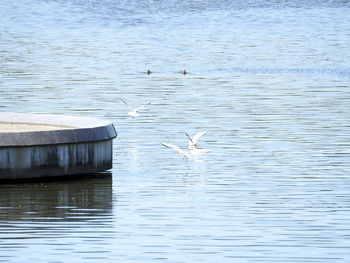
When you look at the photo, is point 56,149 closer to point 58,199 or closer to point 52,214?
point 58,199

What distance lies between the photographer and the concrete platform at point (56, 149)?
56.0 ft

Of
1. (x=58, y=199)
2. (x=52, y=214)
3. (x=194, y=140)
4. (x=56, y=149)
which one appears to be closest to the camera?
(x=52, y=214)

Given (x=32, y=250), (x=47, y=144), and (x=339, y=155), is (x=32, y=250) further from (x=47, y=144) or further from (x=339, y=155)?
(x=339, y=155)

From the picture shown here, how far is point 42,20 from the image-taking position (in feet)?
247

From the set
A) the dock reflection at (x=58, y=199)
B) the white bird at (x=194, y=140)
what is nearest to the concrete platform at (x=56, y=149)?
the dock reflection at (x=58, y=199)

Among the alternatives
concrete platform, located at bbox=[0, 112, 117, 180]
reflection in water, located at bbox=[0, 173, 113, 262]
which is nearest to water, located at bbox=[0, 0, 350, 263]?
reflection in water, located at bbox=[0, 173, 113, 262]

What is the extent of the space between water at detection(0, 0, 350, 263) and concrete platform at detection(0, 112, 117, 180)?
0.26 meters

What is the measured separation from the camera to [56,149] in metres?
17.4

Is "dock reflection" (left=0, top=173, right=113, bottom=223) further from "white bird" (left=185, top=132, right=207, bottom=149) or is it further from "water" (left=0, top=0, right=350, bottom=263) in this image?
"white bird" (left=185, top=132, right=207, bottom=149)

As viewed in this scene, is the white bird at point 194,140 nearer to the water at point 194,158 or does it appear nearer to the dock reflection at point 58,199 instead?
the water at point 194,158

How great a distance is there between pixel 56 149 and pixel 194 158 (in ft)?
13.2

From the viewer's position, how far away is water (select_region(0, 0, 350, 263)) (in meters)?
13.8

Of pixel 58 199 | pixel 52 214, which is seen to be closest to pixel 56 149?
pixel 58 199

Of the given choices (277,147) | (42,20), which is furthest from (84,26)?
(277,147)
